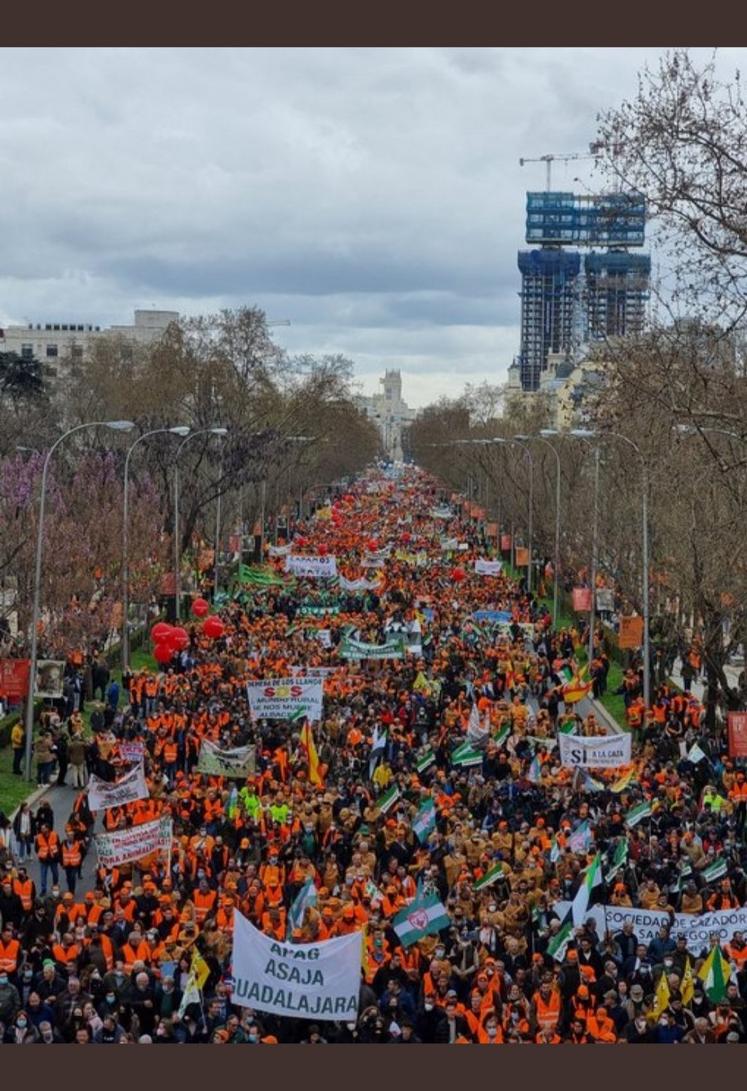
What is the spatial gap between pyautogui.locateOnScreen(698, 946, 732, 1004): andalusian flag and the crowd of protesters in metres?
0.08

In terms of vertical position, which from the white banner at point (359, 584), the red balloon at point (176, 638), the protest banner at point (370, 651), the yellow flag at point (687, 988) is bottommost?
the yellow flag at point (687, 988)

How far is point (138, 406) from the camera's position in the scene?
7344cm

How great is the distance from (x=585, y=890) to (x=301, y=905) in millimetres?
3030

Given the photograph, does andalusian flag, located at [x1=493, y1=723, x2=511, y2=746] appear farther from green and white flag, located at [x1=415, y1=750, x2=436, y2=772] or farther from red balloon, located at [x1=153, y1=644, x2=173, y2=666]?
red balloon, located at [x1=153, y1=644, x2=173, y2=666]

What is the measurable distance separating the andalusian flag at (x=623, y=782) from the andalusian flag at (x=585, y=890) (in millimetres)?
5425

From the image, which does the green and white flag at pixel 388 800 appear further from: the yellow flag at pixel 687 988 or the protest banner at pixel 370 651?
the protest banner at pixel 370 651

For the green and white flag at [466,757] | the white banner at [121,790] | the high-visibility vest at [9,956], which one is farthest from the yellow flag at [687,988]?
the green and white flag at [466,757]

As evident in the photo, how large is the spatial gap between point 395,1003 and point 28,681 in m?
15.5

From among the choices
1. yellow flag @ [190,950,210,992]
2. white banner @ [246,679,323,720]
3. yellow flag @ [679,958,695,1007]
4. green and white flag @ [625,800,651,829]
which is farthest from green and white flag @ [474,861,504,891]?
white banner @ [246,679,323,720]

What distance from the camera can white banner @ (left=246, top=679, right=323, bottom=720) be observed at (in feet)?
88.7

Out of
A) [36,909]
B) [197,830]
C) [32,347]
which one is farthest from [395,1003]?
[32,347]

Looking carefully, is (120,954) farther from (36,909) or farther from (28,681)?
(28,681)

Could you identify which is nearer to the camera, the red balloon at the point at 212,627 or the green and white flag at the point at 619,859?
the green and white flag at the point at 619,859

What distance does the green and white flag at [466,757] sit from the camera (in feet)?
83.7
